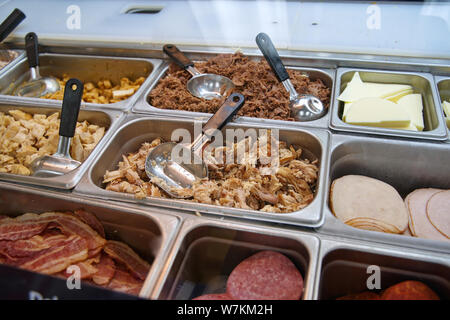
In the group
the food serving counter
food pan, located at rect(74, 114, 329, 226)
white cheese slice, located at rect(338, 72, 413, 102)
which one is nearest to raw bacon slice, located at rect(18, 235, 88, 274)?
the food serving counter

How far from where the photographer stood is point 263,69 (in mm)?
2186

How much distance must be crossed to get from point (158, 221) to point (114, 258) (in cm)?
28

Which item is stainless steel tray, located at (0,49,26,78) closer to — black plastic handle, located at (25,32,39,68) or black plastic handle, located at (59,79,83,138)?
black plastic handle, located at (25,32,39,68)

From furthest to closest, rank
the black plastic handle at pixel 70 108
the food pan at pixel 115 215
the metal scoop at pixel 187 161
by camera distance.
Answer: the black plastic handle at pixel 70 108 < the metal scoop at pixel 187 161 < the food pan at pixel 115 215

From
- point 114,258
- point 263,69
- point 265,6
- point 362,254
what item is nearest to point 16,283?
point 114,258

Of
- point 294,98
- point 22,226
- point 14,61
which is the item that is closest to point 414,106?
point 294,98

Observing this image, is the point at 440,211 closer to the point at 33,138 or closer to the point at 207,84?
the point at 207,84

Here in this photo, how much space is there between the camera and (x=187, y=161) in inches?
68.7

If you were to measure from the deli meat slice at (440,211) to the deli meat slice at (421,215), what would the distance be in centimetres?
2

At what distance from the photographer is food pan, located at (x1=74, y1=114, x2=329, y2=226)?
4.57ft

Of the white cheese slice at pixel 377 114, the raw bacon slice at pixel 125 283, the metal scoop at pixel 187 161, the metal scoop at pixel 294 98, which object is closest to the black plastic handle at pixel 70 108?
the metal scoop at pixel 187 161

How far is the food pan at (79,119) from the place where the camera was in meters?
1.59

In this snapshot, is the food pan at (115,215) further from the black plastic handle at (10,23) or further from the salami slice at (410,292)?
the black plastic handle at (10,23)
